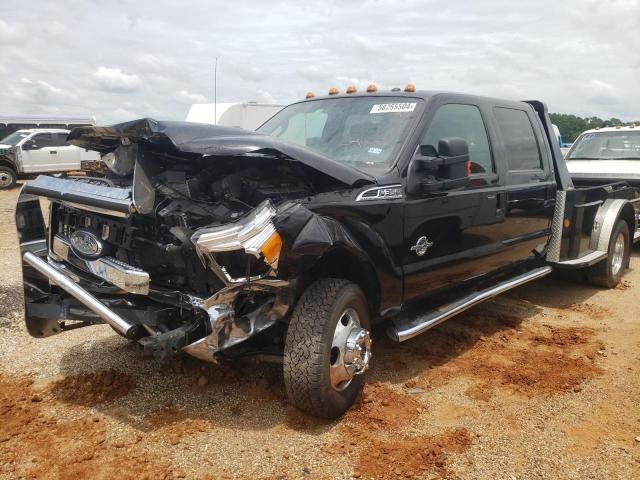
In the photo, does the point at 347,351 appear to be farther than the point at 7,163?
No

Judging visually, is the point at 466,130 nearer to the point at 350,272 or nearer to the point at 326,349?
the point at 350,272

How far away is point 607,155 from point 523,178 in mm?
5370

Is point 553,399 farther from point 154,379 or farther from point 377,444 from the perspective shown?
point 154,379

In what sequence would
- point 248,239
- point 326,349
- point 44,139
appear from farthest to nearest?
point 44,139 → point 326,349 → point 248,239

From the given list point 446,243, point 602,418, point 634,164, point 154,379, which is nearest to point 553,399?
point 602,418

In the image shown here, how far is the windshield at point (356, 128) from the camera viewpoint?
3.82m

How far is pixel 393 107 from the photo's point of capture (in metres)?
4.10

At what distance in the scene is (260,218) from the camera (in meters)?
2.83

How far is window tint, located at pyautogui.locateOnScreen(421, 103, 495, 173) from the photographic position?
4043mm

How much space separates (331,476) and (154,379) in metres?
1.57

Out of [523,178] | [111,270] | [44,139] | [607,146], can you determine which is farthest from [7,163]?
[523,178]

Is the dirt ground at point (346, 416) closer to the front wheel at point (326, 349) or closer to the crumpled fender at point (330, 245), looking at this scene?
the front wheel at point (326, 349)

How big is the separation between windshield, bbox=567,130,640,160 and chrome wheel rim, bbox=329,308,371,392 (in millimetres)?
7614

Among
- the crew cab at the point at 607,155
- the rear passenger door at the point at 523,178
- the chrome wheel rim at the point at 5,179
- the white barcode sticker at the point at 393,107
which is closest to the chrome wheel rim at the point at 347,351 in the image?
the white barcode sticker at the point at 393,107
